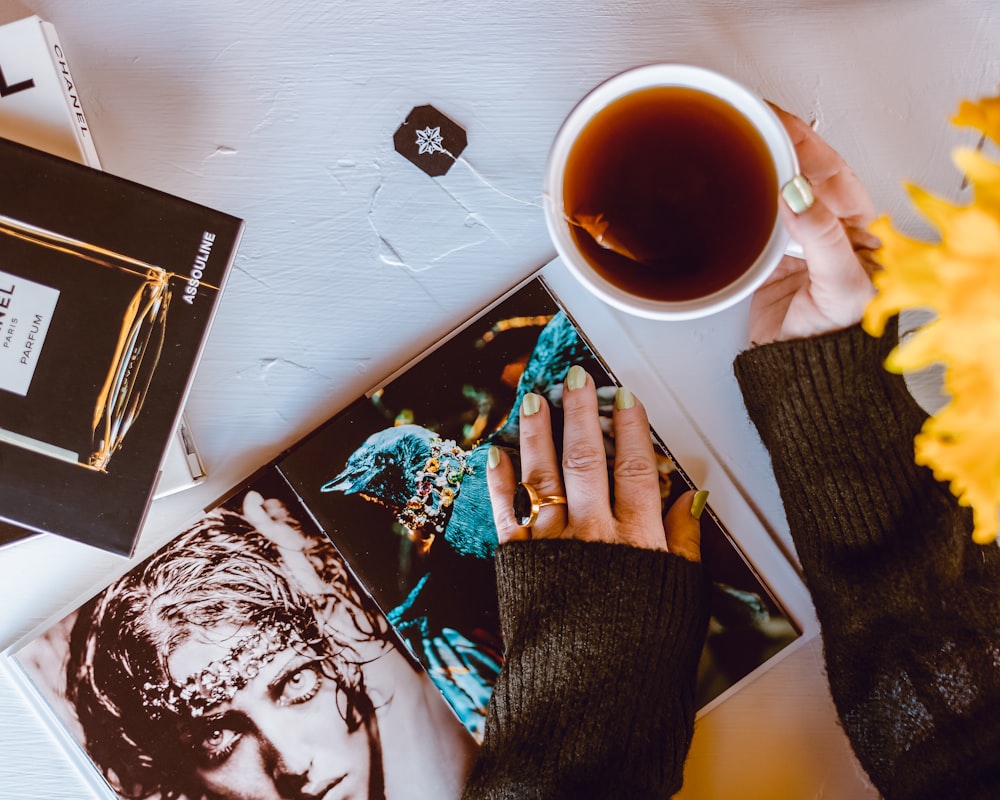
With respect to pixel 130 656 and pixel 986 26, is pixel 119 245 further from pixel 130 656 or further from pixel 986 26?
pixel 986 26

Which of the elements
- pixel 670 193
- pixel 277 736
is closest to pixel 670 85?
pixel 670 193

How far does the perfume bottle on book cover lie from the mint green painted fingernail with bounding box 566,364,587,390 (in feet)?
0.93

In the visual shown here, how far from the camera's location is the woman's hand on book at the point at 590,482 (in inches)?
21.4

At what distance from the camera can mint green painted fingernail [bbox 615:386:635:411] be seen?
54 cm

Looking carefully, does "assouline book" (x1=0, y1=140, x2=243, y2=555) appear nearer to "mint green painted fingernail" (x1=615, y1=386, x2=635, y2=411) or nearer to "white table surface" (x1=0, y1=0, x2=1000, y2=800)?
"white table surface" (x1=0, y1=0, x2=1000, y2=800)

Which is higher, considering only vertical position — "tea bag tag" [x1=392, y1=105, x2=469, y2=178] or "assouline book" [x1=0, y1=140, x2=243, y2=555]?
"tea bag tag" [x1=392, y1=105, x2=469, y2=178]

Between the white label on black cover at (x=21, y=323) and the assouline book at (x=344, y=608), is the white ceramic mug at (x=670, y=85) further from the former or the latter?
the white label on black cover at (x=21, y=323)

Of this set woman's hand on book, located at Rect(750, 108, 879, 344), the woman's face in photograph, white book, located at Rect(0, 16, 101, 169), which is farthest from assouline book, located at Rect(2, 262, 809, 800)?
white book, located at Rect(0, 16, 101, 169)

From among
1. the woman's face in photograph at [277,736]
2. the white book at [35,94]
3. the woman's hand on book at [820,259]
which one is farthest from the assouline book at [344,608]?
the white book at [35,94]

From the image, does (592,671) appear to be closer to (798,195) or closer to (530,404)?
(530,404)

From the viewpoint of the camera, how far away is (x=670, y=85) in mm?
425

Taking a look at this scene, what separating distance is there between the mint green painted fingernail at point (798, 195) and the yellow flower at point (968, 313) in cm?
18

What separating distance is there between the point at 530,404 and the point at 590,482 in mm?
75

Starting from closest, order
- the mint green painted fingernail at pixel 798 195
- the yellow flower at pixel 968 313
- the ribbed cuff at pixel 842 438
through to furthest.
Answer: the yellow flower at pixel 968 313 < the mint green painted fingernail at pixel 798 195 < the ribbed cuff at pixel 842 438
